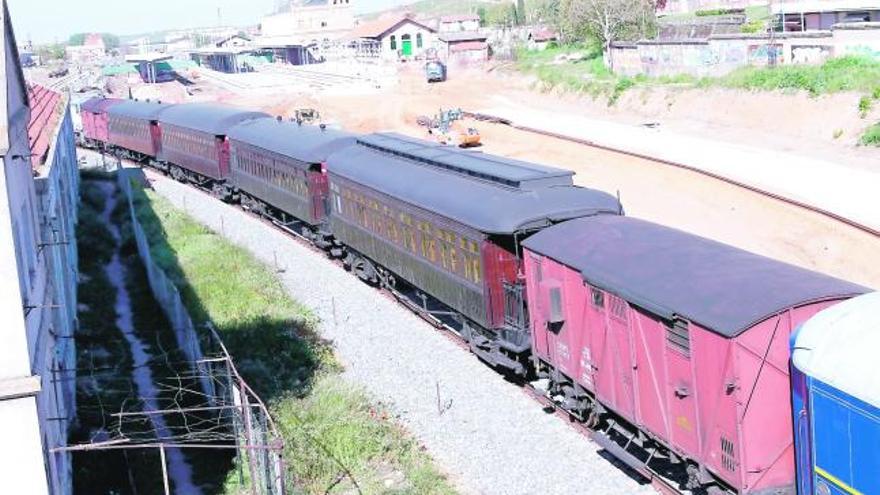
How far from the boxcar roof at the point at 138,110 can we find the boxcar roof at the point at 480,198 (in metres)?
26.2

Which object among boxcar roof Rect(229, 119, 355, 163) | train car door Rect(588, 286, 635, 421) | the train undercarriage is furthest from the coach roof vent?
train car door Rect(588, 286, 635, 421)

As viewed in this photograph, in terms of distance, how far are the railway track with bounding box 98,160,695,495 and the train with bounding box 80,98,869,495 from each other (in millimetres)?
105

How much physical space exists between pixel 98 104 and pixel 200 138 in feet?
71.2

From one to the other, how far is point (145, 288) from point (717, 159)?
24.9 metres

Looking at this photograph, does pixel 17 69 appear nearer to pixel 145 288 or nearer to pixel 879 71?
pixel 145 288

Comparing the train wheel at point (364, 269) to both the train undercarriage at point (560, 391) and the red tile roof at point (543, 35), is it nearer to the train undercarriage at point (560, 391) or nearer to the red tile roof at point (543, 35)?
the train undercarriage at point (560, 391)

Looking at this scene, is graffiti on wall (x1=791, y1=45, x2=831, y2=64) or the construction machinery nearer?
graffiti on wall (x1=791, y1=45, x2=831, y2=64)

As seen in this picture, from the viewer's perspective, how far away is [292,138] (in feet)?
104

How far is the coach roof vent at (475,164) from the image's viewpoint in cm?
1838

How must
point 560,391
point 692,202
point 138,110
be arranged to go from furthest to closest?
point 138,110
point 692,202
point 560,391

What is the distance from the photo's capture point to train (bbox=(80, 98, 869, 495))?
36.6 ft

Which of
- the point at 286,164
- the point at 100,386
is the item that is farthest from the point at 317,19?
the point at 100,386

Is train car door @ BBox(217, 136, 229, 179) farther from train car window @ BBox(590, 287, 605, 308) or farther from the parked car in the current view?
the parked car

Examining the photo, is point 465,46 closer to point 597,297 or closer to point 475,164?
point 475,164
